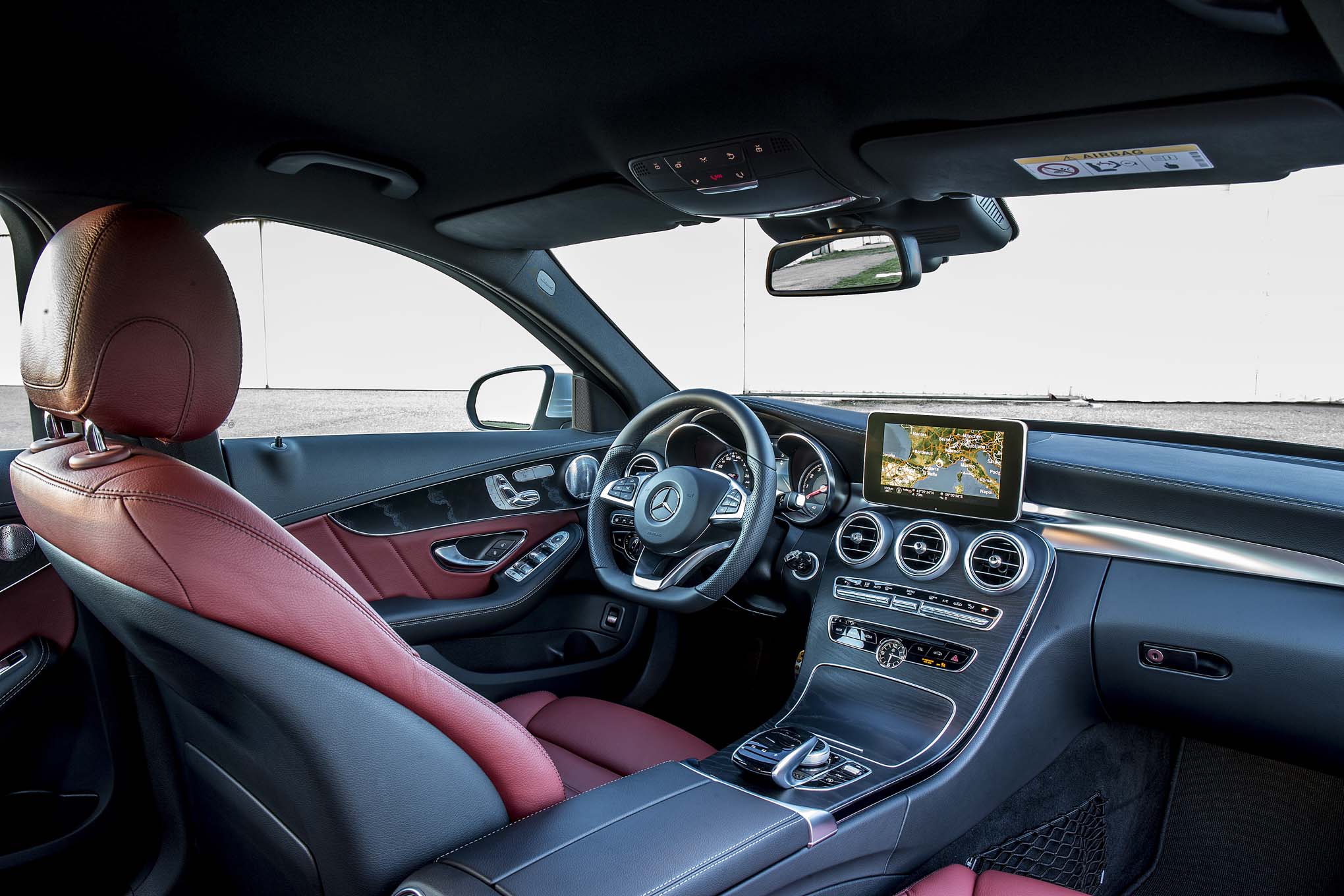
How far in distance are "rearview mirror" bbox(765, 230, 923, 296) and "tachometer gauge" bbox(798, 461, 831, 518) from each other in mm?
583

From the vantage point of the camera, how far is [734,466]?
2.52 meters

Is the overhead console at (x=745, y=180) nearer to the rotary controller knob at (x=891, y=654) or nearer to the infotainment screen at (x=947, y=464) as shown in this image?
the infotainment screen at (x=947, y=464)

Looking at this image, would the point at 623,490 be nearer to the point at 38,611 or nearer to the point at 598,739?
the point at 598,739

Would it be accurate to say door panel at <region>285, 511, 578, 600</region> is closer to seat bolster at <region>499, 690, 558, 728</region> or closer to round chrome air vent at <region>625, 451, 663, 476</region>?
round chrome air vent at <region>625, 451, 663, 476</region>

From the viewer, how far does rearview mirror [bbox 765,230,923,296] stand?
253cm

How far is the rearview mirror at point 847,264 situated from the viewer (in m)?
2.53

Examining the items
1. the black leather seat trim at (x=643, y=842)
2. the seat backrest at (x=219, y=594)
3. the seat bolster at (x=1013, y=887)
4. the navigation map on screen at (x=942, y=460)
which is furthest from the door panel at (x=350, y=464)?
the seat bolster at (x=1013, y=887)

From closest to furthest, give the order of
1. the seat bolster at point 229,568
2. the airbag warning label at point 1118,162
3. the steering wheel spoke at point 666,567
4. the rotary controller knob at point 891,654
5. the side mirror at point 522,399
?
1. the seat bolster at point 229,568
2. the airbag warning label at point 1118,162
3. the rotary controller knob at point 891,654
4. the steering wheel spoke at point 666,567
5. the side mirror at point 522,399

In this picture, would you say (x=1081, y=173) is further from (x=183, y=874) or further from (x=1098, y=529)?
(x=183, y=874)

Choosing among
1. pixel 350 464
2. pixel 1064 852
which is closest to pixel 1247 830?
pixel 1064 852

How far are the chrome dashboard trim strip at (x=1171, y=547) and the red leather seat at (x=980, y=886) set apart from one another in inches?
28.2

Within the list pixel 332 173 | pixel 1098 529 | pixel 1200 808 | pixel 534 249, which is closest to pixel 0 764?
pixel 332 173

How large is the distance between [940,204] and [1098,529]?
988mm

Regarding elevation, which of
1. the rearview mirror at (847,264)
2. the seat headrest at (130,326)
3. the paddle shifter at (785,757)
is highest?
the rearview mirror at (847,264)
